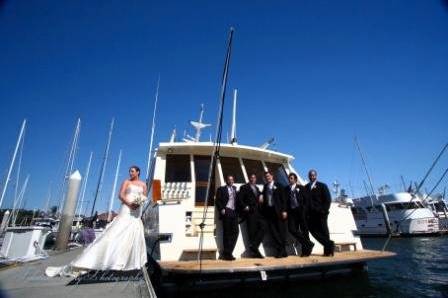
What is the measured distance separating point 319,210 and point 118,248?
4.04 meters

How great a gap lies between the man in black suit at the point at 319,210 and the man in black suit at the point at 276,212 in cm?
60

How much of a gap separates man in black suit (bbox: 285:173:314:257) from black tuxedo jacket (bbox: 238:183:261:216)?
808mm

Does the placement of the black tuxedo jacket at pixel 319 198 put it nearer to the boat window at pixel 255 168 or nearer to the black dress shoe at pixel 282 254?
A: the black dress shoe at pixel 282 254

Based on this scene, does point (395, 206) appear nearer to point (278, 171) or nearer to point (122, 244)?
point (278, 171)

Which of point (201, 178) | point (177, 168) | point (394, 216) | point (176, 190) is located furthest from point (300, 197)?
point (394, 216)

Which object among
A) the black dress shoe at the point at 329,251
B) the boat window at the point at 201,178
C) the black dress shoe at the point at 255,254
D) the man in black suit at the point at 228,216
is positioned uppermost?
the boat window at the point at 201,178

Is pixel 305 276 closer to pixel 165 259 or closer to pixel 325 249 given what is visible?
pixel 325 249

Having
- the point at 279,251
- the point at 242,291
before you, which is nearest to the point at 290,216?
the point at 279,251

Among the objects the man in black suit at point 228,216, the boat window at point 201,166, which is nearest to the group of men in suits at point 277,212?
the man in black suit at point 228,216

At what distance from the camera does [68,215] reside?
13.6 m

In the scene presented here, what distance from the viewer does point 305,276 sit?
600cm

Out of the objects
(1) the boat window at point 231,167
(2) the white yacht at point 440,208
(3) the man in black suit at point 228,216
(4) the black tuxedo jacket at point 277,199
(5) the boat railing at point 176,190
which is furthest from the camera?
(2) the white yacht at point 440,208

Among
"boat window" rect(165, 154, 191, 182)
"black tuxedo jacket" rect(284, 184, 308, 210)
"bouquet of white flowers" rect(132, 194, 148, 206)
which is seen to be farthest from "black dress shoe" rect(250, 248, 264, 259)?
"boat window" rect(165, 154, 191, 182)

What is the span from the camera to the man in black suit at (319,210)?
20.7 ft
